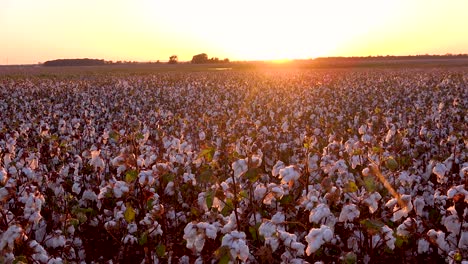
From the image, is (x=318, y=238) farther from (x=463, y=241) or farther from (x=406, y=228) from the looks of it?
(x=463, y=241)

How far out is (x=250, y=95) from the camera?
84.5ft

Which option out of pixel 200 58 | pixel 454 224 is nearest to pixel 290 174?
pixel 454 224

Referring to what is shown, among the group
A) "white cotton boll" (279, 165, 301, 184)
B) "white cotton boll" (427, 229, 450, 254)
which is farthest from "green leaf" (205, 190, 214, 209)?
"white cotton boll" (427, 229, 450, 254)

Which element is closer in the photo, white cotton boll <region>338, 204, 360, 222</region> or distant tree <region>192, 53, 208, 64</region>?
white cotton boll <region>338, 204, 360, 222</region>

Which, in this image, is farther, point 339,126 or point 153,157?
point 339,126

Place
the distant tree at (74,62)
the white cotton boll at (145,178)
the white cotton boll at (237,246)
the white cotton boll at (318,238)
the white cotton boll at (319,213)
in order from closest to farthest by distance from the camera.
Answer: the white cotton boll at (237,246), the white cotton boll at (318,238), the white cotton boll at (319,213), the white cotton boll at (145,178), the distant tree at (74,62)

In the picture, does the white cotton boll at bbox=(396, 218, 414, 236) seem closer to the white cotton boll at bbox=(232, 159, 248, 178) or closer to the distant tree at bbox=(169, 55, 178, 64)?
the white cotton boll at bbox=(232, 159, 248, 178)

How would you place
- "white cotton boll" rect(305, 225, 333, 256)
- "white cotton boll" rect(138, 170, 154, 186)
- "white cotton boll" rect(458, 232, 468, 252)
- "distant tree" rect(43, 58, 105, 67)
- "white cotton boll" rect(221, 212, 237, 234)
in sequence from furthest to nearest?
1. "distant tree" rect(43, 58, 105, 67)
2. "white cotton boll" rect(138, 170, 154, 186)
3. "white cotton boll" rect(458, 232, 468, 252)
4. "white cotton boll" rect(221, 212, 237, 234)
5. "white cotton boll" rect(305, 225, 333, 256)

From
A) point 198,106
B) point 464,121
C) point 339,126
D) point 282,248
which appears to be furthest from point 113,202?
point 198,106

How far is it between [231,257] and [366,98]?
2076 centimetres

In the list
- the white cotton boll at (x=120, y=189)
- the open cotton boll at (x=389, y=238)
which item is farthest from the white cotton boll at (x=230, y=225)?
the open cotton boll at (x=389, y=238)

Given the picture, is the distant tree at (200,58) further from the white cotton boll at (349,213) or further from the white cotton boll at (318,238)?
the white cotton boll at (318,238)

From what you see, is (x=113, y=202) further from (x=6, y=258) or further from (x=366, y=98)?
(x=366, y=98)

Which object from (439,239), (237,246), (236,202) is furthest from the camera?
(236,202)
